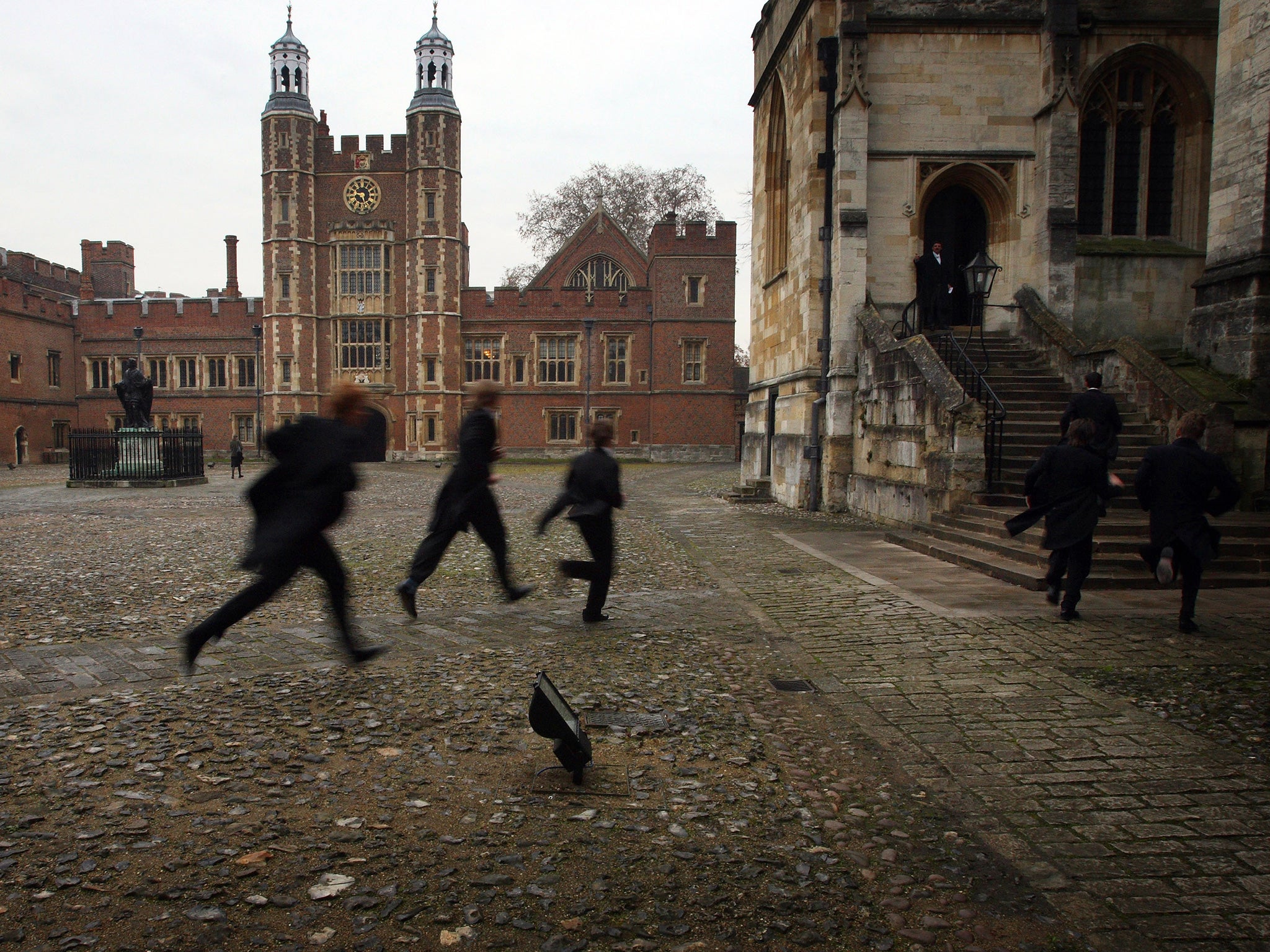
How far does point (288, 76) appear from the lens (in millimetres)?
43844

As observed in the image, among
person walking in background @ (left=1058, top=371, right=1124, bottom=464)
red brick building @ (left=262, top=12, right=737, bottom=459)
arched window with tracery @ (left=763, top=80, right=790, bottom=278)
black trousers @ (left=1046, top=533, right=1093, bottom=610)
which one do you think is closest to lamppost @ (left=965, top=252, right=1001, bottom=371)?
person walking in background @ (left=1058, top=371, right=1124, bottom=464)

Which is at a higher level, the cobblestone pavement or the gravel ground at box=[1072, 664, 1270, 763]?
the gravel ground at box=[1072, 664, 1270, 763]

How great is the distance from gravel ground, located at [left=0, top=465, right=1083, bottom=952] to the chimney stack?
2005 inches

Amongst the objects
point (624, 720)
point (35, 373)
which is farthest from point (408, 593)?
point (35, 373)

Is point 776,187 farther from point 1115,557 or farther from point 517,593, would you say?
point 517,593

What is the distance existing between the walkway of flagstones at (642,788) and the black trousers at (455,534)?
0.50m

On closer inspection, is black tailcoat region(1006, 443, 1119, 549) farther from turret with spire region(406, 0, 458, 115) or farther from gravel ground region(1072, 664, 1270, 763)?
turret with spire region(406, 0, 458, 115)

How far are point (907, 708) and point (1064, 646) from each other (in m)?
1.91

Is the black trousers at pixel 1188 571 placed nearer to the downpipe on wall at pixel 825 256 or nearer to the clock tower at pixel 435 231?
the downpipe on wall at pixel 825 256

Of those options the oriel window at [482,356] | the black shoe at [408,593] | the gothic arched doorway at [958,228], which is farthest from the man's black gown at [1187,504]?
the oriel window at [482,356]

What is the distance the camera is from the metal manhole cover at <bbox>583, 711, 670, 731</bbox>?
14.7 feet

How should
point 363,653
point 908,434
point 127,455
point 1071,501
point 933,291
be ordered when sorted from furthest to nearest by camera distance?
point 127,455, point 933,291, point 908,434, point 1071,501, point 363,653

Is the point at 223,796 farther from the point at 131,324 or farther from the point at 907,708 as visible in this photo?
the point at 131,324

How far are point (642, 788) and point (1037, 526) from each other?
739 cm
